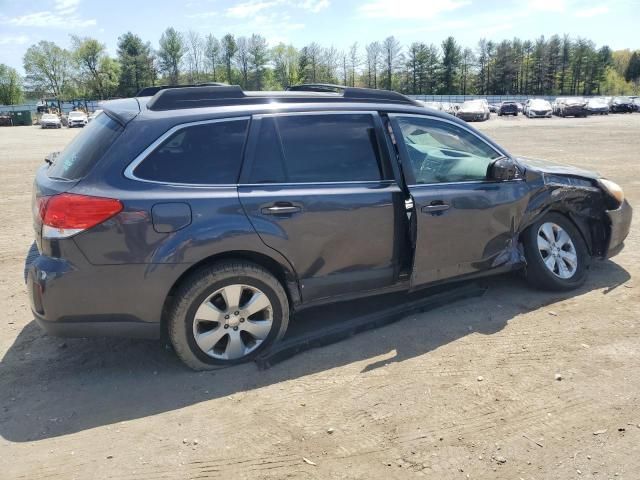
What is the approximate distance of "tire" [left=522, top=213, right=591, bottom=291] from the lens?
490 centimetres

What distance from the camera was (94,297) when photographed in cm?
332

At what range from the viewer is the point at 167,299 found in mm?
3586

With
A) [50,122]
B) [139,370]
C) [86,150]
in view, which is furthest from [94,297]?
[50,122]

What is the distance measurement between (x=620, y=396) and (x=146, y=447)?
114 inches

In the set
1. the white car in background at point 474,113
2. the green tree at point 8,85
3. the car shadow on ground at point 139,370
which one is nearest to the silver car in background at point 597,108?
the white car in background at point 474,113

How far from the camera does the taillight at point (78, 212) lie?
10.6 ft

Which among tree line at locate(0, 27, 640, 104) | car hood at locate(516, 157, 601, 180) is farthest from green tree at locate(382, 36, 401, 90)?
car hood at locate(516, 157, 601, 180)

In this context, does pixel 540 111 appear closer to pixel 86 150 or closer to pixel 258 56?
pixel 86 150

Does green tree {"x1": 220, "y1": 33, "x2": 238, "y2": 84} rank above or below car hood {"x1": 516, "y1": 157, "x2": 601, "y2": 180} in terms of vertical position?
above

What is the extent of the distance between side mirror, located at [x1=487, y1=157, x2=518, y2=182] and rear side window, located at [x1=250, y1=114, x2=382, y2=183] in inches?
41.3

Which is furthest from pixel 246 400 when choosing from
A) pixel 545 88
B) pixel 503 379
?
pixel 545 88

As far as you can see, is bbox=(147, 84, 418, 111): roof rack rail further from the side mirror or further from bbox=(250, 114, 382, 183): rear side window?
the side mirror

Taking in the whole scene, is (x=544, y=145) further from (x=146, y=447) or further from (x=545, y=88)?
(x=545, y=88)

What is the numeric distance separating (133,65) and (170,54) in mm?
8209
